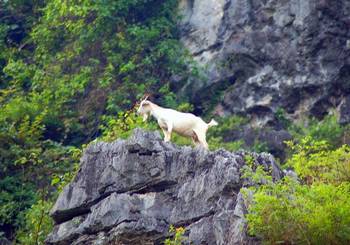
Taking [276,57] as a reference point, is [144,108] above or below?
above

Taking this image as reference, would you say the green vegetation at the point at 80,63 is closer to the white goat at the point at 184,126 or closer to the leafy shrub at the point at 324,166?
the white goat at the point at 184,126

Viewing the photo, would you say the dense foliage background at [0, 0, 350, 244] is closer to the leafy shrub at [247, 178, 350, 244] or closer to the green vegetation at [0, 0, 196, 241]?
the green vegetation at [0, 0, 196, 241]

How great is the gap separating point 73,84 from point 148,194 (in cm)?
1062

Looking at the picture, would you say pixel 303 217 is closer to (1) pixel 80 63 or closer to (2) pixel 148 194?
(2) pixel 148 194

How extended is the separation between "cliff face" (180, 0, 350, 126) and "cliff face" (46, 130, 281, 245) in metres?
8.83

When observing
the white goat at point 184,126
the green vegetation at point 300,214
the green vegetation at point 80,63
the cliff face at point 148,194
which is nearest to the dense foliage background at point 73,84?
the green vegetation at point 80,63

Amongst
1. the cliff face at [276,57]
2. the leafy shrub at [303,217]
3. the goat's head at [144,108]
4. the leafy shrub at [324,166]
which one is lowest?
the cliff face at [276,57]

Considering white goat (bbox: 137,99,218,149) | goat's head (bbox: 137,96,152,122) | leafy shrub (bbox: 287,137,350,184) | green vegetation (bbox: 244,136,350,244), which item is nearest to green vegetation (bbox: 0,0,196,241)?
goat's head (bbox: 137,96,152,122)

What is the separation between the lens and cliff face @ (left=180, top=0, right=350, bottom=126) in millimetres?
26797

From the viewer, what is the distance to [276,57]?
2761 centimetres

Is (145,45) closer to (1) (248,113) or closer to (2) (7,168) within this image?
(1) (248,113)

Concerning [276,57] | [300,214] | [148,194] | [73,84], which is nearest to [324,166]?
[300,214]

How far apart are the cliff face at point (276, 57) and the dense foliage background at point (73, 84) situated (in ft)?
1.57

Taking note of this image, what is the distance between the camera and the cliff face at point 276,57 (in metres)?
26.8
